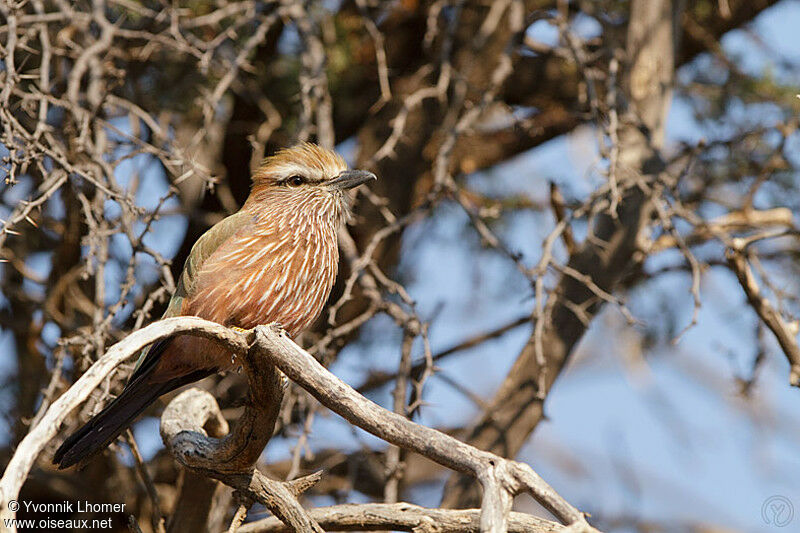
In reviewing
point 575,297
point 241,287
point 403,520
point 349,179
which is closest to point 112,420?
point 241,287

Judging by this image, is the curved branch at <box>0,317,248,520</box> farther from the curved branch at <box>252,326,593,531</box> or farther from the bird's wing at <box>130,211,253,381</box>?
the bird's wing at <box>130,211,253,381</box>

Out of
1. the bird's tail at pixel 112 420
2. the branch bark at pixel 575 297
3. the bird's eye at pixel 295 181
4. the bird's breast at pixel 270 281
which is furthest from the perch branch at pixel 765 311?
the bird's tail at pixel 112 420

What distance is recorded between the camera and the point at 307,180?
411cm

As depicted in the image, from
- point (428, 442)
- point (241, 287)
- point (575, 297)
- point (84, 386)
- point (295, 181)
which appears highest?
point (575, 297)

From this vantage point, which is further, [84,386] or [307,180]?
[307,180]

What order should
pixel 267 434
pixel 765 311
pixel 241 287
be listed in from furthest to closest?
pixel 765 311 → pixel 241 287 → pixel 267 434

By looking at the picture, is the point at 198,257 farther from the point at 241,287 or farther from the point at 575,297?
the point at 575,297

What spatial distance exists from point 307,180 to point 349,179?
0.19 metres

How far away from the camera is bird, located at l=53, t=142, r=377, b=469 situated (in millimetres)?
3418

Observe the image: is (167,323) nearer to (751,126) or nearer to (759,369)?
(759,369)

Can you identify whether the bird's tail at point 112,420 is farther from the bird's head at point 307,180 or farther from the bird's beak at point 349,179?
the bird's beak at point 349,179

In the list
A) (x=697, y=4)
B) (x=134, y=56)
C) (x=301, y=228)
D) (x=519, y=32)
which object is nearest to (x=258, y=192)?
(x=301, y=228)

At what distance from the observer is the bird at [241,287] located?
11.2ft

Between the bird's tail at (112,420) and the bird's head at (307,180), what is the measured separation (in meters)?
0.91
